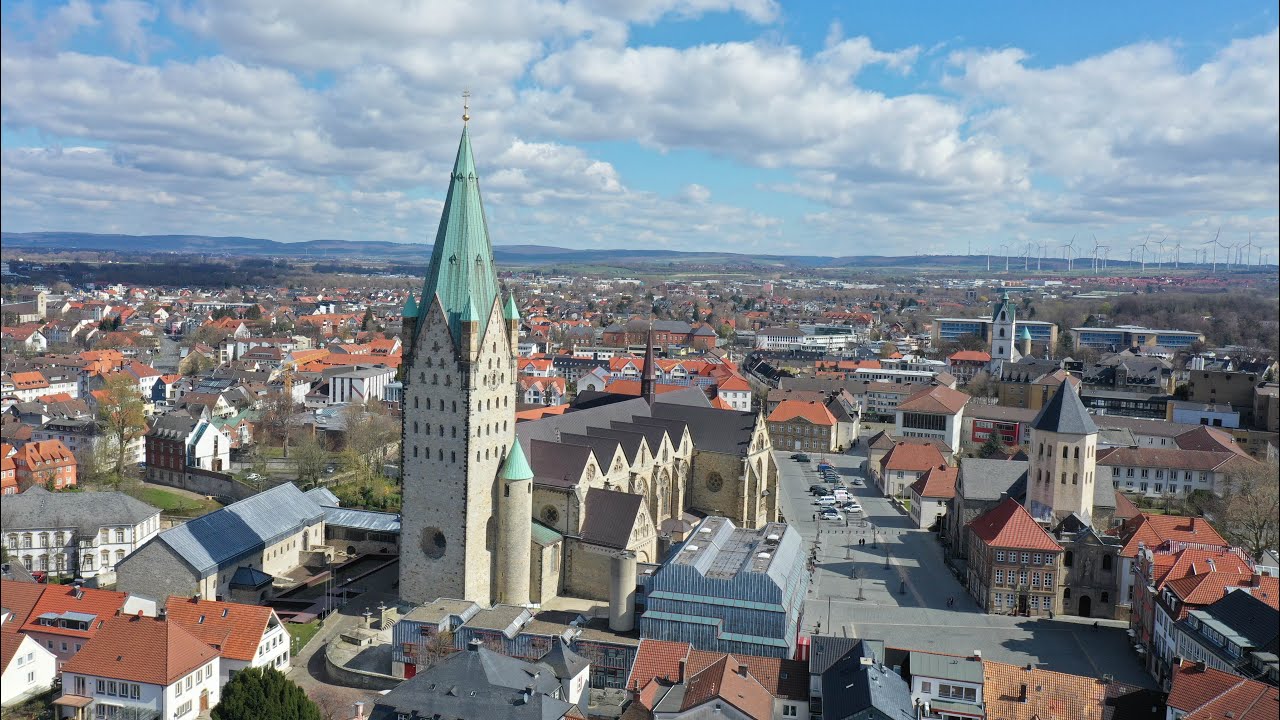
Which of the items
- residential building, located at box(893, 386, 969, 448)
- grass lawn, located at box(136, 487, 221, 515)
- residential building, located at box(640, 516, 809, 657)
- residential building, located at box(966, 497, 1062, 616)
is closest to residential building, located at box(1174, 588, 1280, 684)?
residential building, located at box(966, 497, 1062, 616)

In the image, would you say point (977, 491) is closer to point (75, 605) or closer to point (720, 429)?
point (720, 429)

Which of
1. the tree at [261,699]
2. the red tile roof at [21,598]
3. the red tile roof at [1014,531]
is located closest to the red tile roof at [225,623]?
the red tile roof at [21,598]

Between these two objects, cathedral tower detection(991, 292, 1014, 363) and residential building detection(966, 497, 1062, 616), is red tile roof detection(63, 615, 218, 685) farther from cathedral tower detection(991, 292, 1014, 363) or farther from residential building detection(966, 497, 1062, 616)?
cathedral tower detection(991, 292, 1014, 363)

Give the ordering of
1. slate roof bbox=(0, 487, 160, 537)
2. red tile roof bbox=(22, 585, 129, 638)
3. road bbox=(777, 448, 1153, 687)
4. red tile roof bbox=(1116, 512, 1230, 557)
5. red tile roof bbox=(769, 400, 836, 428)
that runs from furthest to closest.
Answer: red tile roof bbox=(769, 400, 836, 428)
slate roof bbox=(0, 487, 160, 537)
red tile roof bbox=(1116, 512, 1230, 557)
road bbox=(777, 448, 1153, 687)
red tile roof bbox=(22, 585, 129, 638)

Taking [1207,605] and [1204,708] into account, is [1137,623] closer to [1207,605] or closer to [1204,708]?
[1207,605]

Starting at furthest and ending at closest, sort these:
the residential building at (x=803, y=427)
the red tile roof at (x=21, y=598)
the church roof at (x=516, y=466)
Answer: the residential building at (x=803, y=427), the church roof at (x=516, y=466), the red tile roof at (x=21, y=598)

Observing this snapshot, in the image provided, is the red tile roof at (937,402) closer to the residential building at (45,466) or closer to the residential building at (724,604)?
the residential building at (724,604)

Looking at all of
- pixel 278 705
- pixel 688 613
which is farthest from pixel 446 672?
pixel 688 613
